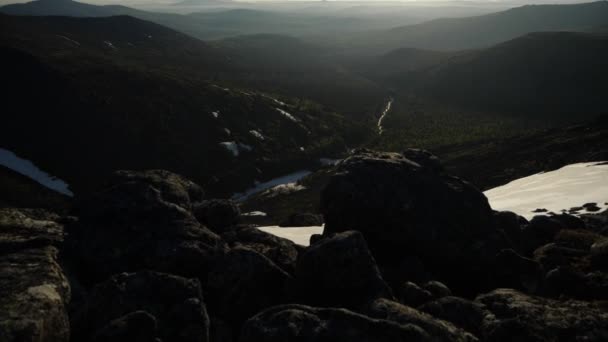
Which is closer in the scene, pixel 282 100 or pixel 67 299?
pixel 67 299

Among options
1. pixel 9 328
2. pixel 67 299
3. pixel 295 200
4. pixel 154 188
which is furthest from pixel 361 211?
pixel 295 200

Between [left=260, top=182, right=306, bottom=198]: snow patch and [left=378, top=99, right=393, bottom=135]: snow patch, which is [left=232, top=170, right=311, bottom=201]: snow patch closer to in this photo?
[left=260, top=182, right=306, bottom=198]: snow patch

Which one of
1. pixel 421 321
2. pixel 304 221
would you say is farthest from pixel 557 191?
pixel 421 321

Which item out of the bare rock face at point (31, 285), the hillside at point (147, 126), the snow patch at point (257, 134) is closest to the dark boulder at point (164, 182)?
the bare rock face at point (31, 285)

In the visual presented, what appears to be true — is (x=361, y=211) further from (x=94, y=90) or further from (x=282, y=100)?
(x=282, y=100)

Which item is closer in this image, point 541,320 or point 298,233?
point 541,320

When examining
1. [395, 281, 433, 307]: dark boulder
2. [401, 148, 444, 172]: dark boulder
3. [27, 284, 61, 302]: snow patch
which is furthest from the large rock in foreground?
[27, 284, 61, 302]: snow patch

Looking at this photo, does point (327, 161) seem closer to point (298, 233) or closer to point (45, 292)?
point (298, 233)
